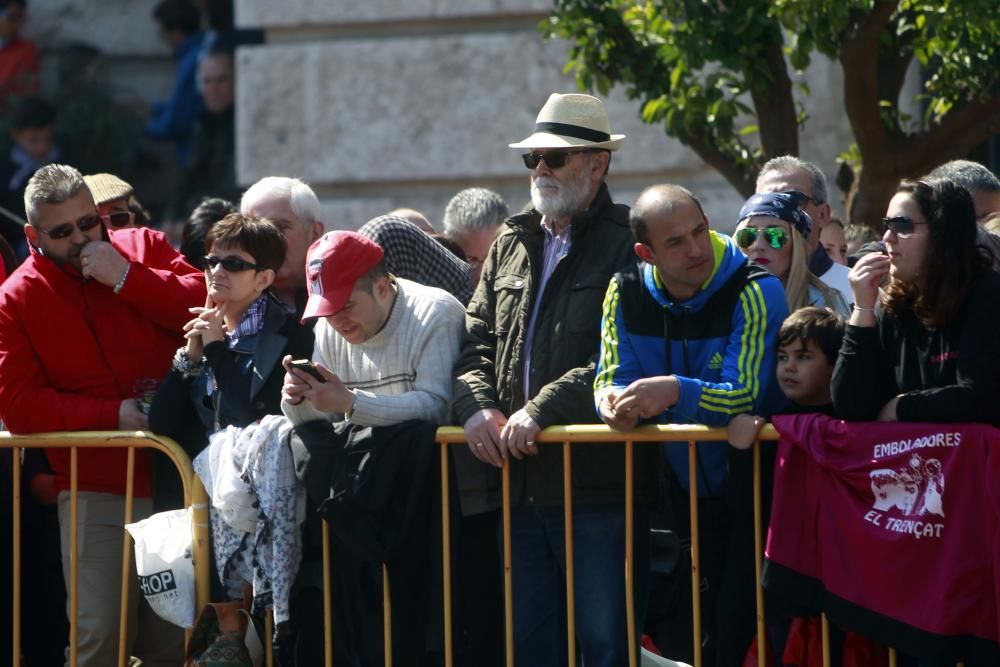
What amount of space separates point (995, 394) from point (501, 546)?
1637mm

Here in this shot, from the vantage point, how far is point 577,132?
537cm

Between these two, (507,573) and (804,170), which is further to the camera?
(804,170)

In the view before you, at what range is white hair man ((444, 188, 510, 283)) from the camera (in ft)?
23.6

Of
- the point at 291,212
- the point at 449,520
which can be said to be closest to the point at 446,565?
the point at 449,520

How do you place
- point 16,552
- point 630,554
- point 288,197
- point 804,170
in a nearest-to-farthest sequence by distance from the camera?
point 630,554 → point 16,552 → point 804,170 → point 288,197

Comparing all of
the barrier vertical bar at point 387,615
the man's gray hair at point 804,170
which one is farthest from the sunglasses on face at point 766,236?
the barrier vertical bar at point 387,615

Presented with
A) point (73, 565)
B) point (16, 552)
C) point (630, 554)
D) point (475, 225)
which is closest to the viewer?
point (630, 554)

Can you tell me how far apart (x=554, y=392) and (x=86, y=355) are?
1.71 m

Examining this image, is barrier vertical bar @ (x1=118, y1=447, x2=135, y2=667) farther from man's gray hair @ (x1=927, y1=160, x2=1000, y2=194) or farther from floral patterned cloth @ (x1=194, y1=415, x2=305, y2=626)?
man's gray hair @ (x1=927, y1=160, x2=1000, y2=194)

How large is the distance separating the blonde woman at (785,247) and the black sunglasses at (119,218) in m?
2.47

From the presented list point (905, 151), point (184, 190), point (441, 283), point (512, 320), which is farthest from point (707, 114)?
point (184, 190)

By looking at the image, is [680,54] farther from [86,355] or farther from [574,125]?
[86,355]

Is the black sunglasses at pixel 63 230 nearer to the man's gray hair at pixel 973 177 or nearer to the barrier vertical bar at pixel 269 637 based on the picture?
the barrier vertical bar at pixel 269 637

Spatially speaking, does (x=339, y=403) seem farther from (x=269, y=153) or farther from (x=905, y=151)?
(x=269, y=153)
